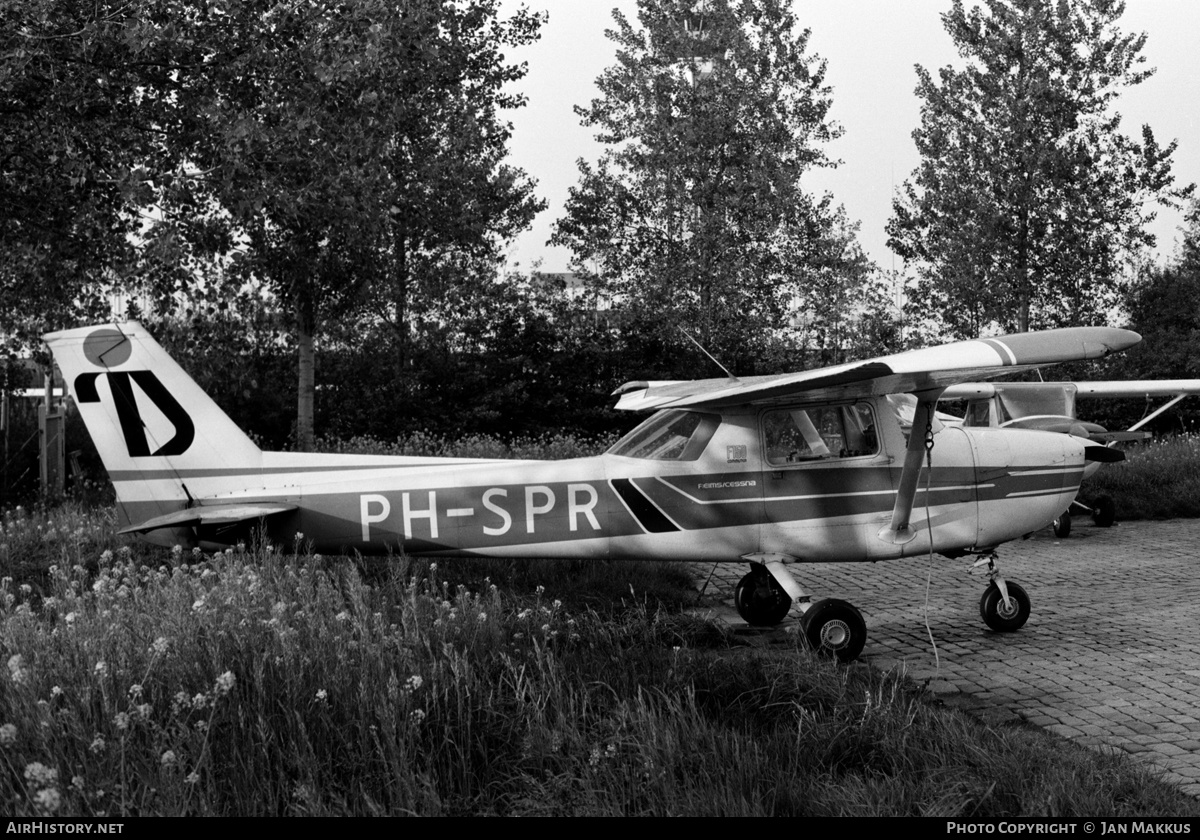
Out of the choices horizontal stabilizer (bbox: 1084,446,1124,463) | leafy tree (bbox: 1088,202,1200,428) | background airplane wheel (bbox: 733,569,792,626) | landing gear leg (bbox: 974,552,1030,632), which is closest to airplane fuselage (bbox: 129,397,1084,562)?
landing gear leg (bbox: 974,552,1030,632)

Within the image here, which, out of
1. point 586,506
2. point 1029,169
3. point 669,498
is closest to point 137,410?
point 586,506

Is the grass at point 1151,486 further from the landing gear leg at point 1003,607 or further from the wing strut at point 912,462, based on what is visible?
the wing strut at point 912,462

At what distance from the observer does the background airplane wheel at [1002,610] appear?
7.89 meters

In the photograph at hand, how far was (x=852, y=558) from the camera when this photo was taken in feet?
25.3

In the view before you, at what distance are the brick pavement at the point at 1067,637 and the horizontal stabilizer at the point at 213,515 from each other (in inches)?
145

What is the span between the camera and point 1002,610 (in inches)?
311

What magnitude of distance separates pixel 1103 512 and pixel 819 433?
8101 millimetres

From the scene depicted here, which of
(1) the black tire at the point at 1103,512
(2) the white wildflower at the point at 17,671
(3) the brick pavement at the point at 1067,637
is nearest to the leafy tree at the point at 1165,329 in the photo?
(1) the black tire at the point at 1103,512

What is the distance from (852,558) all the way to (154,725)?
207 inches

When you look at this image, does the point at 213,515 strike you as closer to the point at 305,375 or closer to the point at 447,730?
the point at 447,730

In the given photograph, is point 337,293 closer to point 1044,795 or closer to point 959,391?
point 959,391

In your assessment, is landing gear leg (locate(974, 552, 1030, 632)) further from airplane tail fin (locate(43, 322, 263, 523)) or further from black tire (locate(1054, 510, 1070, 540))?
black tire (locate(1054, 510, 1070, 540))
